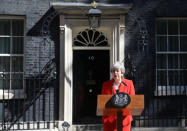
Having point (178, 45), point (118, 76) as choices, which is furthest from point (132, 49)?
point (118, 76)

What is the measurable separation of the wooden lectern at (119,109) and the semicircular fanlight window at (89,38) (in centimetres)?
501

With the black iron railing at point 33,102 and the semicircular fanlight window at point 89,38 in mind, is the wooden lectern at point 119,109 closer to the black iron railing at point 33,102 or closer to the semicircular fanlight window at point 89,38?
the black iron railing at point 33,102

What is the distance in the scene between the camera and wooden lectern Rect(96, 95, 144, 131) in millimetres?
3779

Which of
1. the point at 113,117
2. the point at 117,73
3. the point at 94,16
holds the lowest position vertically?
the point at 113,117

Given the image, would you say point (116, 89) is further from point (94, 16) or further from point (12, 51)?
point (12, 51)

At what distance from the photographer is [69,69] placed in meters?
8.32

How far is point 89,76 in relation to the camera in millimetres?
8875

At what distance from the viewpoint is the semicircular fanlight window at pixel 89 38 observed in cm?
877

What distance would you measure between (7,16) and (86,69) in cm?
277

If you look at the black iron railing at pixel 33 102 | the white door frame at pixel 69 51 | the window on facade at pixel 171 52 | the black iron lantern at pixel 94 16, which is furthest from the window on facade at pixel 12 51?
the window on facade at pixel 171 52

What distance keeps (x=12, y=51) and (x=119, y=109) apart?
18.0 ft

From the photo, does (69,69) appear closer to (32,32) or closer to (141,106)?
(32,32)

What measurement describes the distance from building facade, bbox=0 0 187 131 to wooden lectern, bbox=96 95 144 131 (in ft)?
13.9

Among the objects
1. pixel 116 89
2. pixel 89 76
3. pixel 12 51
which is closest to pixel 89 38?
pixel 89 76
